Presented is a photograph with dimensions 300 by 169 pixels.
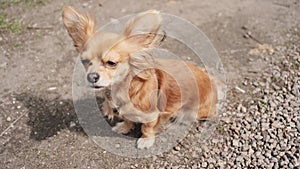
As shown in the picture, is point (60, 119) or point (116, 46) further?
point (60, 119)

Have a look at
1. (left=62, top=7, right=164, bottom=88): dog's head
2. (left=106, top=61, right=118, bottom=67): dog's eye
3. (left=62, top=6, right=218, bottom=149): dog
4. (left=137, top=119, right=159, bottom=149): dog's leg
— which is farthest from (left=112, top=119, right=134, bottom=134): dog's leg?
(left=106, top=61, right=118, bottom=67): dog's eye

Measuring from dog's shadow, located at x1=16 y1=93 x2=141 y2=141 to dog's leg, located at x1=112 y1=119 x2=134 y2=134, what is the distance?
44 mm

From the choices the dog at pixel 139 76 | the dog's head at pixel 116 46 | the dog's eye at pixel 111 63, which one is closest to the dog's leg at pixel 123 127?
the dog at pixel 139 76

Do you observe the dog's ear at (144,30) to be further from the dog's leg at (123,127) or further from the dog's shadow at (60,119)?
the dog's shadow at (60,119)

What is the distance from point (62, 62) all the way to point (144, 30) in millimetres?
1876

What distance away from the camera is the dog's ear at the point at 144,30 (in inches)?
102

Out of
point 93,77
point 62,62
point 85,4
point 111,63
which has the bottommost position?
point 62,62

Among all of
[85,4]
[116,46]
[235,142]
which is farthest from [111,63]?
[85,4]

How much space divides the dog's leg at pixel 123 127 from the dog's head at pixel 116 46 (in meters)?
0.86

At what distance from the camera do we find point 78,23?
2.79 m

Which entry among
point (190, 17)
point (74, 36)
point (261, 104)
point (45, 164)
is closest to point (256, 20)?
point (190, 17)

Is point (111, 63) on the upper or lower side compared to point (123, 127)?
upper

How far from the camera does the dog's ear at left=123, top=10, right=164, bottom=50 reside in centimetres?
260

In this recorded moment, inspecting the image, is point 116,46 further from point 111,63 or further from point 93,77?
point 93,77
